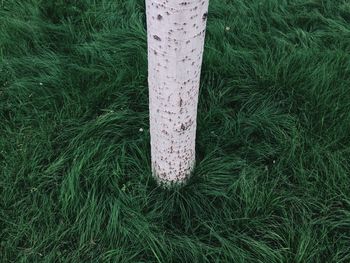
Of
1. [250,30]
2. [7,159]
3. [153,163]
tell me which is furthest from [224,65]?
[7,159]

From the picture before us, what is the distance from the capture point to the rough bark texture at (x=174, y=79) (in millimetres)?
1718

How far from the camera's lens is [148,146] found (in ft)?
8.35

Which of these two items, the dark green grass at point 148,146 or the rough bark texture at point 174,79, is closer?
the rough bark texture at point 174,79

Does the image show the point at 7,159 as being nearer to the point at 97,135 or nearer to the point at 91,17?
the point at 97,135

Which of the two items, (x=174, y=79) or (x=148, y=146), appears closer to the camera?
(x=174, y=79)

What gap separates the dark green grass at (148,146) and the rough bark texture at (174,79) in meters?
0.22

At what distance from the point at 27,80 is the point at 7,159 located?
2.25 feet

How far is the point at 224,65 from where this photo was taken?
3008mm

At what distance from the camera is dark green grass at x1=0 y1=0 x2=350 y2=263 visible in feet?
7.13

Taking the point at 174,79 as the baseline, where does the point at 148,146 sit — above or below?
below

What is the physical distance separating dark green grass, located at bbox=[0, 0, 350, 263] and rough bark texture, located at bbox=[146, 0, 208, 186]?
0.22m

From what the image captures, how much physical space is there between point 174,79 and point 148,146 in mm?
734

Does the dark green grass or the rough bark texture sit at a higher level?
the rough bark texture

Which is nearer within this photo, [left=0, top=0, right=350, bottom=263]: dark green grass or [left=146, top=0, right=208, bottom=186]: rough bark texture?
[left=146, top=0, right=208, bottom=186]: rough bark texture
